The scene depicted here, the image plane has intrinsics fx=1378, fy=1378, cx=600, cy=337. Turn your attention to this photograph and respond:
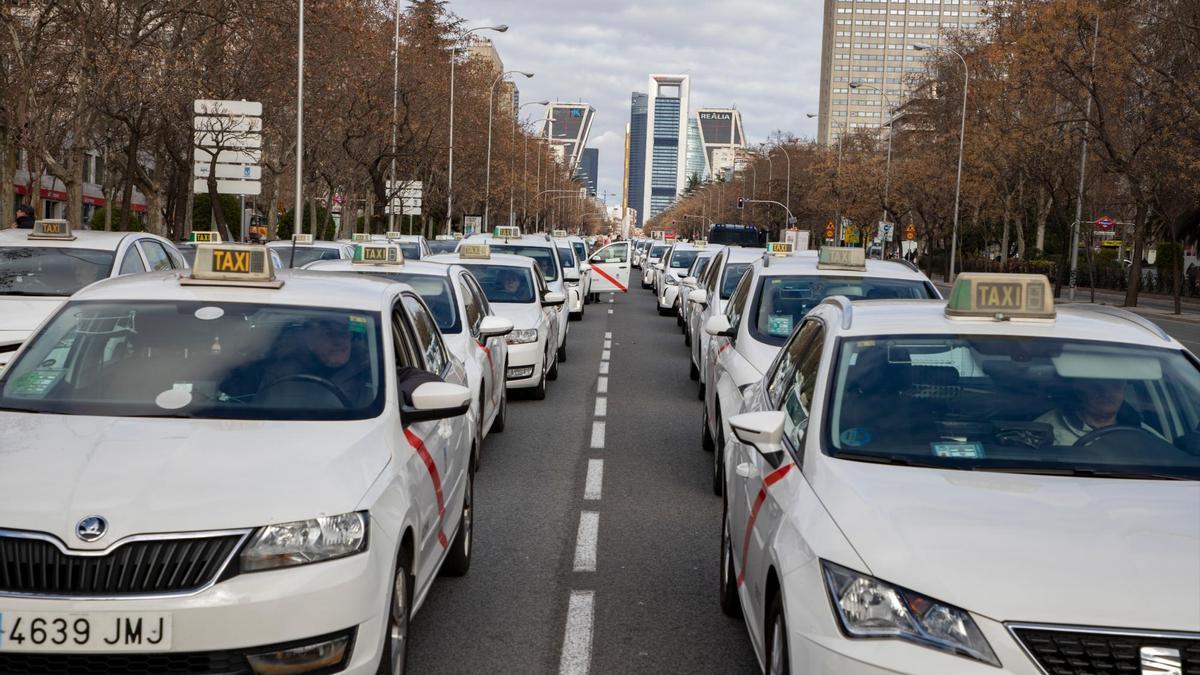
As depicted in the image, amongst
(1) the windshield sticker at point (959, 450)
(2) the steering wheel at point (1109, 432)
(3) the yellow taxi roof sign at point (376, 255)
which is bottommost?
(1) the windshield sticker at point (959, 450)

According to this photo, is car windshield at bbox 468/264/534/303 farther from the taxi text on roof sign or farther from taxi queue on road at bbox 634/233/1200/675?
taxi queue on road at bbox 634/233/1200/675

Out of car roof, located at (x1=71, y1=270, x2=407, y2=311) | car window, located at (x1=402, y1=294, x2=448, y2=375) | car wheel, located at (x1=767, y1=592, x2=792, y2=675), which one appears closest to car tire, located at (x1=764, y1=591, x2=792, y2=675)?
car wheel, located at (x1=767, y1=592, x2=792, y2=675)

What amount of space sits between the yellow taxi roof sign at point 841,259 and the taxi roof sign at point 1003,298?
16.6 feet

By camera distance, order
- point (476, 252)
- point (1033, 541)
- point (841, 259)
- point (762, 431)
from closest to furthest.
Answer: point (1033, 541), point (762, 431), point (841, 259), point (476, 252)

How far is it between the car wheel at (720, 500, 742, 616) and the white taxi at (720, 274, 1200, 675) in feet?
0.12

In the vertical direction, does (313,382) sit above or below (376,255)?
below

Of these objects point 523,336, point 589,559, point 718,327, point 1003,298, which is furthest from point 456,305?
point 1003,298

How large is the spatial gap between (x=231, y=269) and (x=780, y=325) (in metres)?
4.98

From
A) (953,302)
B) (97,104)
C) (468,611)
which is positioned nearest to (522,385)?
(468,611)

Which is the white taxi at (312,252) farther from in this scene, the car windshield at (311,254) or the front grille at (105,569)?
the front grille at (105,569)

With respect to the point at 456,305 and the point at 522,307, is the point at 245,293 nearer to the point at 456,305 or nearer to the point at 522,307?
the point at 456,305

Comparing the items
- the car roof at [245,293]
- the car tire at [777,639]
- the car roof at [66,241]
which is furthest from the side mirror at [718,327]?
the car roof at [66,241]

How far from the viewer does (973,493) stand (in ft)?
13.8

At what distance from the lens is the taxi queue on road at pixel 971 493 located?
3527 mm
